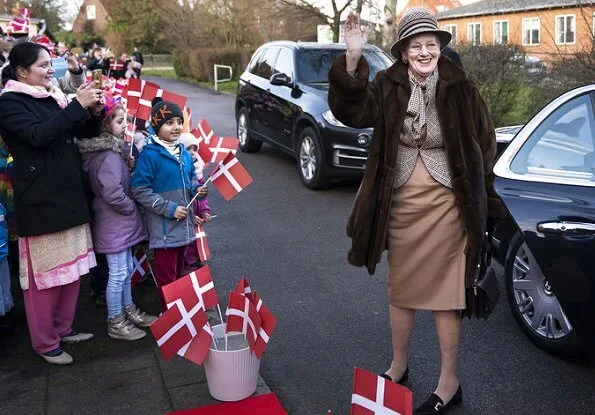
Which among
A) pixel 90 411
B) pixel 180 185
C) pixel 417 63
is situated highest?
pixel 417 63

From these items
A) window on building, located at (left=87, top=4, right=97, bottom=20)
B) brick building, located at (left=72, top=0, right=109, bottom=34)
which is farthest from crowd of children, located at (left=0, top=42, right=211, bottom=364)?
window on building, located at (left=87, top=4, right=97, bottom=20)

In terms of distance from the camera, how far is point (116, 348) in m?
4.35

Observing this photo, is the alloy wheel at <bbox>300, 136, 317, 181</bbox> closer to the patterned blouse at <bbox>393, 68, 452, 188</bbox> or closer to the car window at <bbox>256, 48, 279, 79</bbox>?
the car window at <bbox>256, 48, 279, 79</bbox>

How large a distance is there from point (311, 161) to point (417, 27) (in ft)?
20.2

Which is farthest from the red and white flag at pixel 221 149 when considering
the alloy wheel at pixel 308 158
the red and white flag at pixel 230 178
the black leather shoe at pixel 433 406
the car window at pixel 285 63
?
the car window at pixel 285 63

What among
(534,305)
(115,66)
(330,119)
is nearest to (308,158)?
(330,119)

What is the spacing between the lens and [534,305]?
436 centimetres

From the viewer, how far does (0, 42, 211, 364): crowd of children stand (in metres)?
4.29

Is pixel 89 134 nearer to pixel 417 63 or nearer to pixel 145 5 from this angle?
pixel 417 63

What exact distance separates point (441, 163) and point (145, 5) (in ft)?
203

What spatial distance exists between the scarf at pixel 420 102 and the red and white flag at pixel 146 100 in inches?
107

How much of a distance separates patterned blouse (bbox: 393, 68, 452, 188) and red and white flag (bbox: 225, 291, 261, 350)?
1.05 metres

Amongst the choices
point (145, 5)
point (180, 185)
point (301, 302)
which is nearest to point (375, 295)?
point (301, 302)

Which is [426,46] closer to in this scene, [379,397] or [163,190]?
[379,397]
